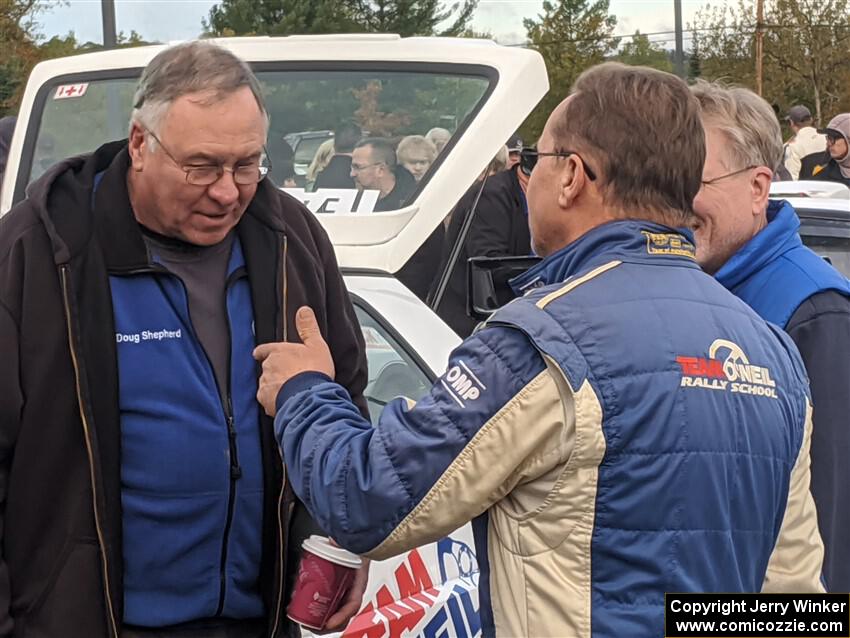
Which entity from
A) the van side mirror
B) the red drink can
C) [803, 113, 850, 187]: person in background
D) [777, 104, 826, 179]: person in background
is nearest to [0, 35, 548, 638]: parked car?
the van side mirror

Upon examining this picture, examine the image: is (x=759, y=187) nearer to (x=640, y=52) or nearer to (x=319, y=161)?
(x=319, y=161)

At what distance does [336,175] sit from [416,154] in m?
0.29

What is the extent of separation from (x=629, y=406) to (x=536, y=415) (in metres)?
0.14

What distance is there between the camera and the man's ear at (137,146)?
2.47 m

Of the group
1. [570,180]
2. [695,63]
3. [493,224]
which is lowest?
[695,63]

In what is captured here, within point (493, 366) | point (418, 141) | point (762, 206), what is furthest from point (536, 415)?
point (418, 141)

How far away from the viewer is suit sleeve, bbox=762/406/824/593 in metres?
2.16

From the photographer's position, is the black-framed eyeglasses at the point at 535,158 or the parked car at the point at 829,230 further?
the parked car at the point at 829,230

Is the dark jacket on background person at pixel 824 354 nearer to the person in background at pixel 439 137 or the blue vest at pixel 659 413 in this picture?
the blue vest at pixel 659 413

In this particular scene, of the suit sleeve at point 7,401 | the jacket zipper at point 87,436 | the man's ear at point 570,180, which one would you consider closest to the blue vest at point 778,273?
the man's ear at point 570,180

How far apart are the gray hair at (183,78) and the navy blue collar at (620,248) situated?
2.69 feet

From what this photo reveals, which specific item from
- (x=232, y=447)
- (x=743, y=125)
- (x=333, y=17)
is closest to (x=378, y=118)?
(x=743, y=125)

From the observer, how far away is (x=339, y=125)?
14.9ft

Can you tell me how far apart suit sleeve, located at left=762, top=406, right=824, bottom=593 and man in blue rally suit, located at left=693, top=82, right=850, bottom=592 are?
268 millimetres
